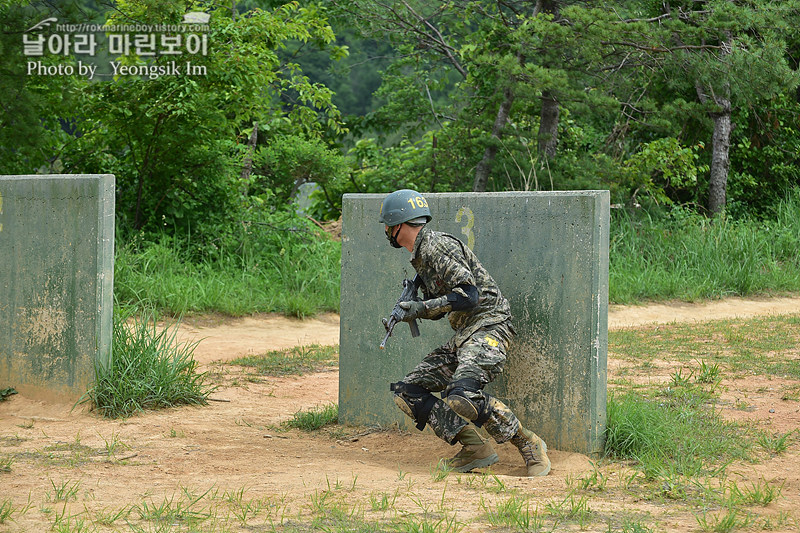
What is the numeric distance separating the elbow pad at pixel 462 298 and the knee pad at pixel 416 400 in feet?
1.84

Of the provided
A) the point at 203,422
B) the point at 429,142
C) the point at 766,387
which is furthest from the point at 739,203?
the point at 203,422

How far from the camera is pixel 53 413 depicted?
5914 millimetres

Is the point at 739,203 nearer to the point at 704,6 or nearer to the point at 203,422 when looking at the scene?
the point at 704,6

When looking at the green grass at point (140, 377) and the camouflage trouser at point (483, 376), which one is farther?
the green grass at point (140, 377)

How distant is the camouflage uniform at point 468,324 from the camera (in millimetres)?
4520

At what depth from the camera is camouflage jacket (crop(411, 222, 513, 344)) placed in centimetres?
456

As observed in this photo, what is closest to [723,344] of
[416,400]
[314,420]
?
[314,420]

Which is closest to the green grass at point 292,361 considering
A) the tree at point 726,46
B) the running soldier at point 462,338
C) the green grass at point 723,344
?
the green grass at point 723,344

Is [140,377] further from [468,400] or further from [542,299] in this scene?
[542,299]

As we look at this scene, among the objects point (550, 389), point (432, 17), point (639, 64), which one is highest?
point (432, 17)

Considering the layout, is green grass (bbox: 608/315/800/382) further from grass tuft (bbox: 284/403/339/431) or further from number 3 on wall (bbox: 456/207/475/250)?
grass tuft (bbox: 284/403/339/431)

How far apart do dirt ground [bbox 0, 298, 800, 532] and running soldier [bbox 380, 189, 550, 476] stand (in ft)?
0.74

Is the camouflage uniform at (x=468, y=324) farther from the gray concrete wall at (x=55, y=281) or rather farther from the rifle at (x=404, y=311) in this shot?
the gray concrete wall at (x=55, y=281)

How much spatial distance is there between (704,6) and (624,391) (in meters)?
8.03
